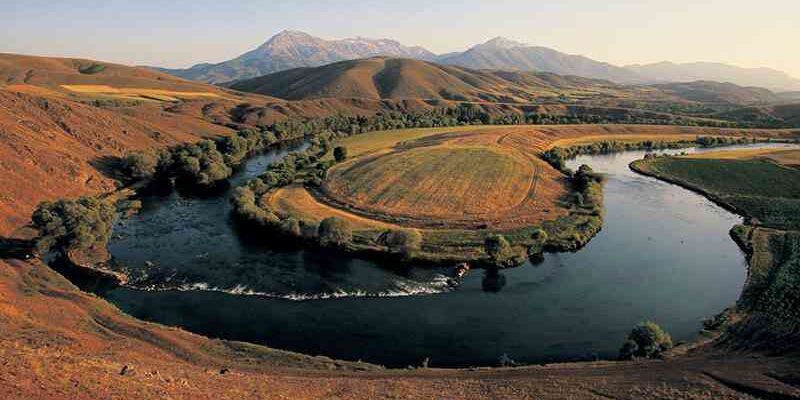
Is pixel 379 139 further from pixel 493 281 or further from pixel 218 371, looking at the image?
pixel 218 371

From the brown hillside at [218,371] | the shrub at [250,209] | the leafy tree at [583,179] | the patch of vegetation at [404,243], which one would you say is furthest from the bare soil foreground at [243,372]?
the leafy tree at [583,179]

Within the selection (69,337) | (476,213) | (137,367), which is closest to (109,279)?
(69,337)

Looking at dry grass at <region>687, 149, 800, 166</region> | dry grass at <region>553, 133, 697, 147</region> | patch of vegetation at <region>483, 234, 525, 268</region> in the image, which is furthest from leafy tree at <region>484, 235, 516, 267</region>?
dry grass at <region>553, 133, 697, 147</region>

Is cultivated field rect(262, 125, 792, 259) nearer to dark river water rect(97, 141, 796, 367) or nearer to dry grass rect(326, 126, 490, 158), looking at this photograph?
dry grass rect(326, 126, 490, 158)

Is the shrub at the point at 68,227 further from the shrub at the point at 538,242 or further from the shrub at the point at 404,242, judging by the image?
the shrub at the point at 538,242

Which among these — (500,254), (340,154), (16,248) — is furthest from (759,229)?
(16,248)
